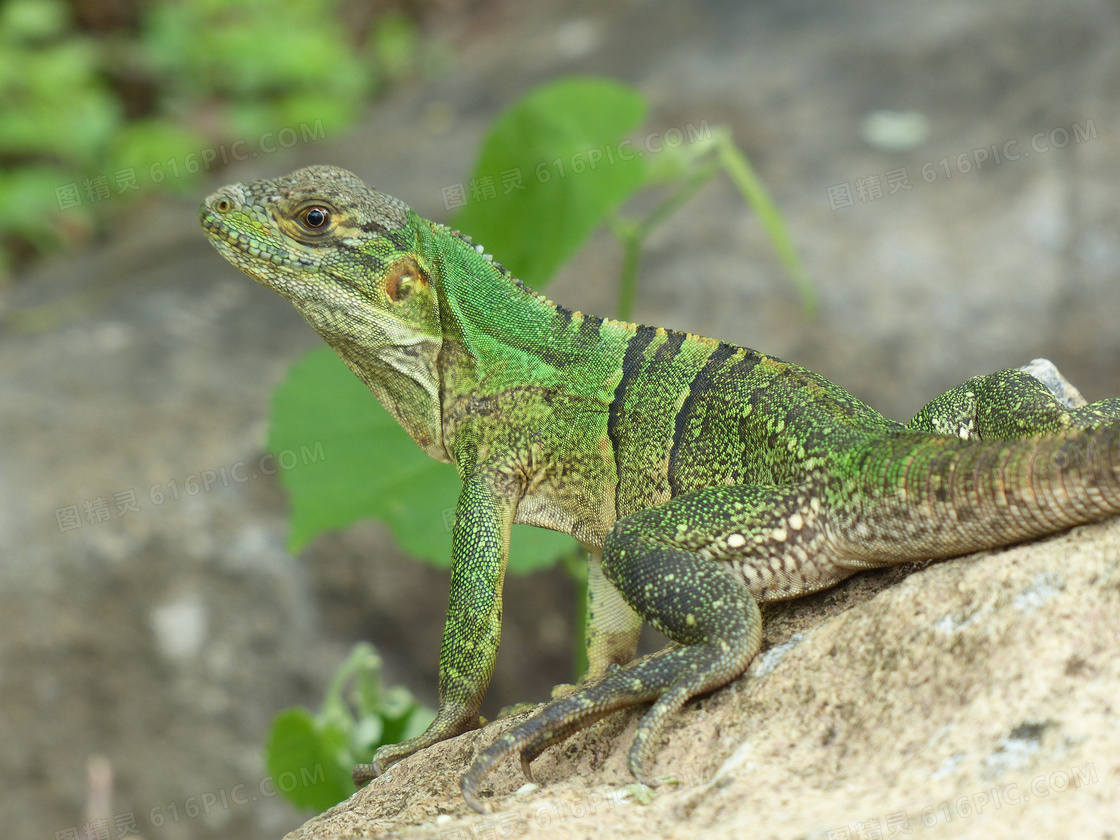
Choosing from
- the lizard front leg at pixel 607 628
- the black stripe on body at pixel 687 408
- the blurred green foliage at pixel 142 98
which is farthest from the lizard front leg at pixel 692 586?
the blurred green foliage at pixel 142 98

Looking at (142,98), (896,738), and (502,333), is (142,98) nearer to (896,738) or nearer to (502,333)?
(502,333)

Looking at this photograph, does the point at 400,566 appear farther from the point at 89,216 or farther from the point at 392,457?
the point at 89,216

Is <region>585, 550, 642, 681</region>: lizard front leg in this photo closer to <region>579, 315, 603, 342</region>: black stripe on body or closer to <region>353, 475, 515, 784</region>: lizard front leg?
<region>353, 475, 515, 784</region>: lizard front leg

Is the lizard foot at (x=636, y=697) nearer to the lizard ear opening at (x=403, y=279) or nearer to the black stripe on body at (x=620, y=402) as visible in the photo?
the black stripe on body at (x=620, y=402)

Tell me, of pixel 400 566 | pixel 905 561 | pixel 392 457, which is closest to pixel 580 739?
pixel 905 561

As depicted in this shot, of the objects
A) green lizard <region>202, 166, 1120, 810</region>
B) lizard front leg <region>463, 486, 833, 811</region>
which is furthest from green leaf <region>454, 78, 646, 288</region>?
lizard front leg <region>463, 486, 833, 811</region>

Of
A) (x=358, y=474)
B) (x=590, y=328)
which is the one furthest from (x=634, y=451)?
(x=358, y=474)

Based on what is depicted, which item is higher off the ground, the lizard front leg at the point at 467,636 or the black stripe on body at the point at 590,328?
the black stripe on body at the point at 590,328
